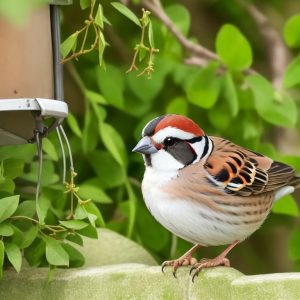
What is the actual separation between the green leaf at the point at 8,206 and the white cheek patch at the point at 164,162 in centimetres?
38

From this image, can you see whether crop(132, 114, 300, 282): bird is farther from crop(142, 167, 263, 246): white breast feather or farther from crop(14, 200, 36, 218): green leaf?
crop(14, 200, 36, 218): green leaf

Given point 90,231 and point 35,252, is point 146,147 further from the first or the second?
point 35,252

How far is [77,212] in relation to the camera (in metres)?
2.57

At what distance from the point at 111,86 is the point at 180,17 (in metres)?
0.43

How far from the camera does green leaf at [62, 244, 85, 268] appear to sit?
2807 millimetres

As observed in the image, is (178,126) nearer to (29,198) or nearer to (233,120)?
(29,198)

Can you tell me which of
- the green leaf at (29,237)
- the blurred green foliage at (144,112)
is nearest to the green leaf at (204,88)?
the blurred green foliage at (144,112)

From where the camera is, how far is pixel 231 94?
3.37m

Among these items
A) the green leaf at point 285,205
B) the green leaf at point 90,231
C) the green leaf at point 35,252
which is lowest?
the green leaf at point 285,205

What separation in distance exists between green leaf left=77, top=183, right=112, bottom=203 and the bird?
410mm

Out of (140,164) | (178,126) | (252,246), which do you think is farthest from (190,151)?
(252,246)

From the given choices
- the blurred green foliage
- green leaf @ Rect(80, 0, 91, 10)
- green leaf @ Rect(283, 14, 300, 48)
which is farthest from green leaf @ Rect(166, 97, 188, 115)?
green leaf @ Rect(80, 0, 91, 10)

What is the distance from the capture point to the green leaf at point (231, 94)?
10.9ft

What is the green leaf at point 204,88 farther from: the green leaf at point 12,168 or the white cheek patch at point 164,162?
the green leaf at point 12,168
